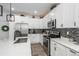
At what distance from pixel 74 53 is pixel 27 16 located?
617cm

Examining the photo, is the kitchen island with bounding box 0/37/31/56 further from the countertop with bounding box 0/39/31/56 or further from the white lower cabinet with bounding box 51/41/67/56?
the white lower cabinet with bounding box 51/41/67/56

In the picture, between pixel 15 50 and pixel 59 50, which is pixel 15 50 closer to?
pixel 15 50

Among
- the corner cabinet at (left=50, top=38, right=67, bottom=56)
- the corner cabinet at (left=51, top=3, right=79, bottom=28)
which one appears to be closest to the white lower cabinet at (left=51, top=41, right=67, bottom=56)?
the corner cabinet at (left=50, top=38, right=67, bottom=56)

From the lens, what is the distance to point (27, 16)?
24.8 ft

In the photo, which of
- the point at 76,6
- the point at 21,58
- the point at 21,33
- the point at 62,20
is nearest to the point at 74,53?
the point at 21,58

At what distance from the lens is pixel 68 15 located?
9.86 feet

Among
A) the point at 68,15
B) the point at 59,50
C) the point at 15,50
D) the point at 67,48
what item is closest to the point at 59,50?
the point at 59,50

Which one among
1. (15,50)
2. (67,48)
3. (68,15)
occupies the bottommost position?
(67,48)

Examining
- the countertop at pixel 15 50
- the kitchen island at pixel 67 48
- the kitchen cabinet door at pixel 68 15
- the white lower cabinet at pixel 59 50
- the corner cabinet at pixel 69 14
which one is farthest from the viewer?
the kitchen cabinet door at pixel 68 15

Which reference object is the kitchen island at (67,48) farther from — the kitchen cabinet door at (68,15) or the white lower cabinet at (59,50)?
the kitchen cabinet door at (68,15)

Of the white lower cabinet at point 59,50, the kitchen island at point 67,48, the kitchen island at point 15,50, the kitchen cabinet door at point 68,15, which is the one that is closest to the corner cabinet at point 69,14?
the kitchen cabinet door at point 68,15

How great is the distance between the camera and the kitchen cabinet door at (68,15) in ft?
9.19

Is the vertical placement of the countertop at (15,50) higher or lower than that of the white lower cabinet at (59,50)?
higher

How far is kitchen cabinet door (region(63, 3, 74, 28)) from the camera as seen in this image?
2.80m
